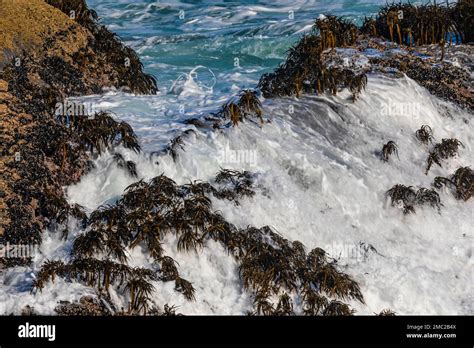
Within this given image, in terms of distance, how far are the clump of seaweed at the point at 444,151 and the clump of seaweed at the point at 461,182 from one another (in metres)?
0.39

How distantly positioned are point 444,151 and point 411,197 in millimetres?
1574

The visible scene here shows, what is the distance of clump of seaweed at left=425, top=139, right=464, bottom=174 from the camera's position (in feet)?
43.7

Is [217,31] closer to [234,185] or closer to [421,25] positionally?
[421,25]

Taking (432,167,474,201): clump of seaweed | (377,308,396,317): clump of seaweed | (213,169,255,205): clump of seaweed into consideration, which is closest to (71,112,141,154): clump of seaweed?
(213,169,255,205): clump of seaweed

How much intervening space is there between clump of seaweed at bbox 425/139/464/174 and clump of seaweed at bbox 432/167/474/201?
39 centimetres

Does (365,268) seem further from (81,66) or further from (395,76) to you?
(81,66)

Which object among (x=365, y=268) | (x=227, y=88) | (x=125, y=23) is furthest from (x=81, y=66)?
(x=125, y=23)

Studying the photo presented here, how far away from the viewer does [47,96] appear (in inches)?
493

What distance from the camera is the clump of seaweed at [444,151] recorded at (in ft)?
43.7

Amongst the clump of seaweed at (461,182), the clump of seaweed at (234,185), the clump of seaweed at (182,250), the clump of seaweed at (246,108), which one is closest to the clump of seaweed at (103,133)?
the clump of seaweed at (182,250)

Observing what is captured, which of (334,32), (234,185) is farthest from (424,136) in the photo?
(234,185)

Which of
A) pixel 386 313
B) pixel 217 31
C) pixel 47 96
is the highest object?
pixel 47 96

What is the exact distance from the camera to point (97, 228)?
1041 centimetres

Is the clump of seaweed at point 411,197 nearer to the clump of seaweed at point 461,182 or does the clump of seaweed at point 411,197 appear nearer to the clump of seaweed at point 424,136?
the clump of seaweed at point 461,182
